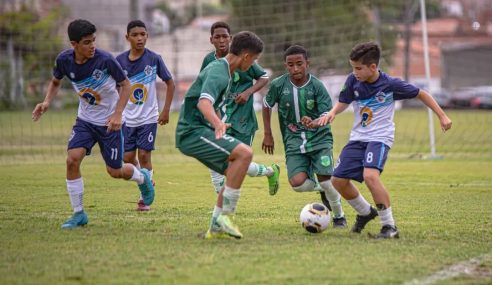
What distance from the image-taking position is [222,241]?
755cm

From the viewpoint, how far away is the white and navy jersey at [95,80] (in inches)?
343

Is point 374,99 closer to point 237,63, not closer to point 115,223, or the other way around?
point 237,63

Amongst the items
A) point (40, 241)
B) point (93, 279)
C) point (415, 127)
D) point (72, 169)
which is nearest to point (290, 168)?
point (72, 169)

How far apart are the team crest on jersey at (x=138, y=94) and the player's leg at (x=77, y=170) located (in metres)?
2.11

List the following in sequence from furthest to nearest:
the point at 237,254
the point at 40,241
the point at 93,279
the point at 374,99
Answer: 1. the point at 374,99
2. the point at 40,241
3. the point at 237,254
4. the point at 93,279

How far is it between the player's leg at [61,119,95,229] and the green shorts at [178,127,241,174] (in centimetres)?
133

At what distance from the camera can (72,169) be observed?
28.1 ft

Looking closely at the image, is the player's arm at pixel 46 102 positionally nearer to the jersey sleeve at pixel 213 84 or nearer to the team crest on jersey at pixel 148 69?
the team crest on jersey at pixel 148 69

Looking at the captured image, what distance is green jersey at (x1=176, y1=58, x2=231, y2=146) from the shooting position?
7.45 metres

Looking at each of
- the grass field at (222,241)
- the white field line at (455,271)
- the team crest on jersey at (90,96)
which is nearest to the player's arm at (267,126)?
the grass field at (222,241)

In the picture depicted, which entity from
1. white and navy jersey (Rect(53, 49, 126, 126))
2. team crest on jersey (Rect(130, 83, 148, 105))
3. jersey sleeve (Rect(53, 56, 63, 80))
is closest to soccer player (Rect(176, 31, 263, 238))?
white and navy jersey (Rect(53, 49, 126, 126))

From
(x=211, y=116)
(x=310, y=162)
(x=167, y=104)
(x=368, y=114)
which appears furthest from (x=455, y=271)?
(x=167, y=104)

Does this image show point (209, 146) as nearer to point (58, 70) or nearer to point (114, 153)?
point (114, 153)

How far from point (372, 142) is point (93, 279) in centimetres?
316
